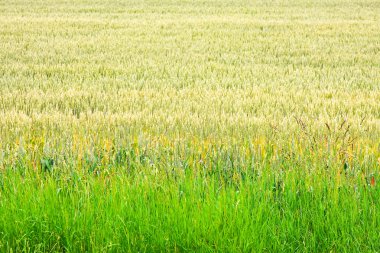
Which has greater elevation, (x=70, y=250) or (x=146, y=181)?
(x=146, y=181)

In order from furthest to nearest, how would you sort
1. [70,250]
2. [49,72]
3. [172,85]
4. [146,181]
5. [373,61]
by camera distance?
[373,61] < [49,72] < [172,85] < [146,181] < [70,250]

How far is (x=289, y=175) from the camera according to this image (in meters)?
3.39

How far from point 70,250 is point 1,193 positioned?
758 millimetres

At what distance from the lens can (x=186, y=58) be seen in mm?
12117

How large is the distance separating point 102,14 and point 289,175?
21.5 metres

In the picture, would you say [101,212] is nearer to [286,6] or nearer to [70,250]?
[70,250]

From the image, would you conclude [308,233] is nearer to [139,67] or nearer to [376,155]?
[376,155]

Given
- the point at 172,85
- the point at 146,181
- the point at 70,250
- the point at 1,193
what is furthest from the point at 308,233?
the point at 172,85

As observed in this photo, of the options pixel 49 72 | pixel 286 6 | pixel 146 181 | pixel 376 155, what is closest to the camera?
pixel 146 181

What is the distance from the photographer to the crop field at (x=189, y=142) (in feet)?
9.49

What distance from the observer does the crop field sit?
2893 mm

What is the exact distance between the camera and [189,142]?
4.62m

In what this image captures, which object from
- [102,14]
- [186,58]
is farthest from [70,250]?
[102,14]

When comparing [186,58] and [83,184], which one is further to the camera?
[186,58]
